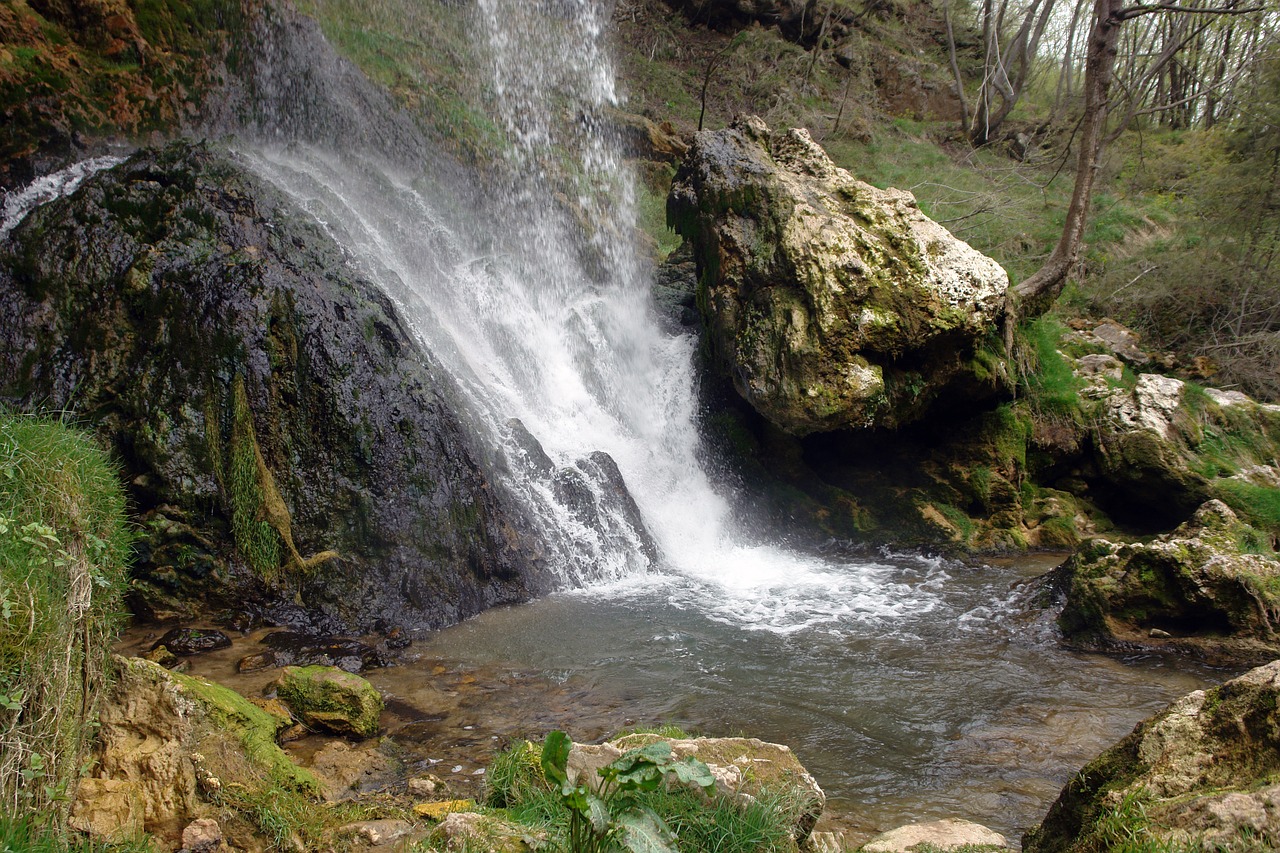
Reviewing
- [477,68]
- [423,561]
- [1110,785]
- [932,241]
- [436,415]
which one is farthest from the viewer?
[477,68]

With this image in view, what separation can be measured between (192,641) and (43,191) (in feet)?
18.3

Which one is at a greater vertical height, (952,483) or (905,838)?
(952,483)

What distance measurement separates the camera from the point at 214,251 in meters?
7.22

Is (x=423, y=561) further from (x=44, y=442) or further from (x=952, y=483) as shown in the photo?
(x=952, y=483)

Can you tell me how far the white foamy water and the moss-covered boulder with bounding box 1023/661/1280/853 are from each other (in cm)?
949

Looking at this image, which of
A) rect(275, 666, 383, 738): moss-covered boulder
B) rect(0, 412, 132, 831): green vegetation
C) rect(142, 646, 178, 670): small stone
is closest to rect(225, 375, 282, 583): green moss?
rect(142, 646, 178, 670): small stone

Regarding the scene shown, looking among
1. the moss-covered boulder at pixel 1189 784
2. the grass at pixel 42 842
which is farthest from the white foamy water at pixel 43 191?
the moss-covered boulder at pixel 1189 784

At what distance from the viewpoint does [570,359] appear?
11.5m

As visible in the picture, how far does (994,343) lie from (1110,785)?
8236mm

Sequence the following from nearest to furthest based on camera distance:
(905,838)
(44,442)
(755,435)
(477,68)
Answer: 1. (44,442)
2. (905,838)
3. (755,435)
4. (477,68)

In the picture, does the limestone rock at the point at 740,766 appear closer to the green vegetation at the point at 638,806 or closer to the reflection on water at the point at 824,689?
the green vegetation at the point at 638,806

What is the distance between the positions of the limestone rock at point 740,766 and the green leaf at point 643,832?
0.61m

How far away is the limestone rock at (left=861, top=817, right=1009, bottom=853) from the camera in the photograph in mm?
2926

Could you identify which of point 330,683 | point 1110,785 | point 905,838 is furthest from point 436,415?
point 1110,785
